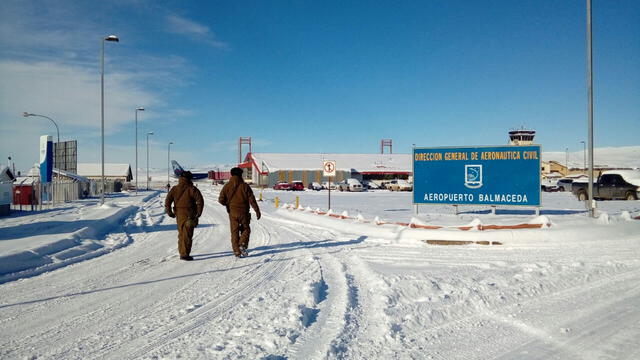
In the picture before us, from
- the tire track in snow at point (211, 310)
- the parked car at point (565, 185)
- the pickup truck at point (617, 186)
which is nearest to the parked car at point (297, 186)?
the parked car at point (565, 185)

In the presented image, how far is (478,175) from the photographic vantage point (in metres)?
14.3

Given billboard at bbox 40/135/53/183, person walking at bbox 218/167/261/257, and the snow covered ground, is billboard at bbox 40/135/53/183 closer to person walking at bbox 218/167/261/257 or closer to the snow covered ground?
the snow covered ground

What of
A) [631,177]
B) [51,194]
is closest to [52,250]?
[51,194]

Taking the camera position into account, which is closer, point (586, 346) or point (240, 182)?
point (586, 346)

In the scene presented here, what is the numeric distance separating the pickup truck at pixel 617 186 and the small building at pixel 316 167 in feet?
141

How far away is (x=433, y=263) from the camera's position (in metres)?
8.21

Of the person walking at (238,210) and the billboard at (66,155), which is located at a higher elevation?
the billboard at (66,155)

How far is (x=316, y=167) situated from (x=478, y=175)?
5864cm

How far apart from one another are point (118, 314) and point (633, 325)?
5577 mm

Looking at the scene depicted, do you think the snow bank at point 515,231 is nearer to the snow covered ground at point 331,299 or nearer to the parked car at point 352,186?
the snow covered ground at point 331,299

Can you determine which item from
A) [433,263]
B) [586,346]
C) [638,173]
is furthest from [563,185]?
[586,346]

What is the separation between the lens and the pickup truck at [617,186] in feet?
91.3

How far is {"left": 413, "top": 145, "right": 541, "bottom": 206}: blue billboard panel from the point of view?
13.6 metres

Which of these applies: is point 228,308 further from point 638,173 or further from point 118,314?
point 638,173
